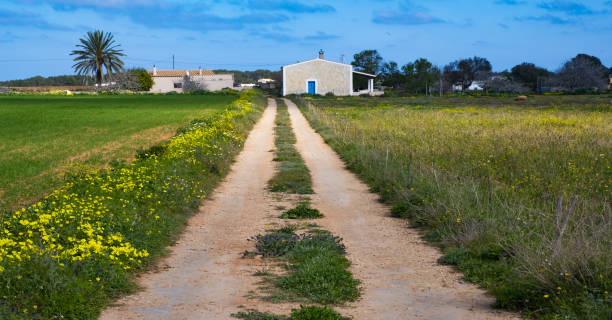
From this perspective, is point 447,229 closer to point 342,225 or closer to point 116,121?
point 342,225

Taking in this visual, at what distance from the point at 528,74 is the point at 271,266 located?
396 feet

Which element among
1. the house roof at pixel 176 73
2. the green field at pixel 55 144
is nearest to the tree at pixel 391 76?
the house roof at pixel 176 73

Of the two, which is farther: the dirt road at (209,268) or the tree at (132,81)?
the tree at (132,81)

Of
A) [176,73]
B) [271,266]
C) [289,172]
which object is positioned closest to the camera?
[271,266]

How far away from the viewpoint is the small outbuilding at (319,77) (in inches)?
3332

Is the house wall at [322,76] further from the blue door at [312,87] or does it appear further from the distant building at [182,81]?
the distant building at [182,81]

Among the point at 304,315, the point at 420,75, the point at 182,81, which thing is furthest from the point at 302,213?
the point at 182,81

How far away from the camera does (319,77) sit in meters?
84.9

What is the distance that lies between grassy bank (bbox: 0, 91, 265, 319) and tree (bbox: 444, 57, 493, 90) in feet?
375

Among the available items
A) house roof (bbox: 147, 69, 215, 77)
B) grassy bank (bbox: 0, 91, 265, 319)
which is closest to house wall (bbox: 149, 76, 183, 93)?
house roof (bbox: 147, 69, 215, 77)

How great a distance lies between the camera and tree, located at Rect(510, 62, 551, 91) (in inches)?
4577

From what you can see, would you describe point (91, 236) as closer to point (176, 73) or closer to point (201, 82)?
point (201, 82)

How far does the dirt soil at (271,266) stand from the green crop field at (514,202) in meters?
0.42

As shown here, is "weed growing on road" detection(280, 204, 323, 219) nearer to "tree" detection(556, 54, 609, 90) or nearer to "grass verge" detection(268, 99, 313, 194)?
"grass verge" detection(268, 99, 313, 194)
